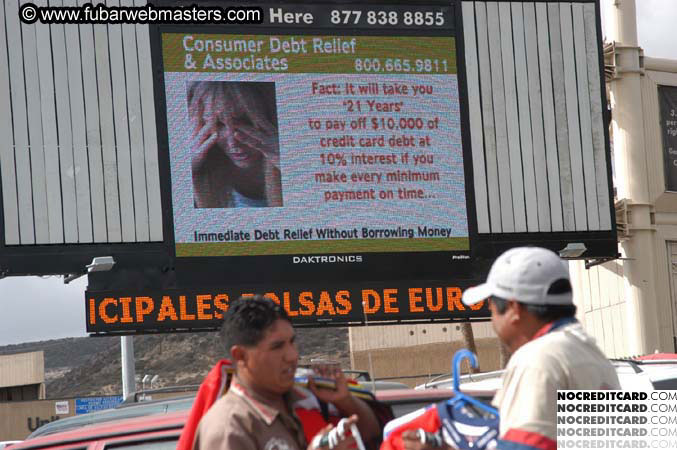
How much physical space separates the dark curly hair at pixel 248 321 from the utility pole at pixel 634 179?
17718mm

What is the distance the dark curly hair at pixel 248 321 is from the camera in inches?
175

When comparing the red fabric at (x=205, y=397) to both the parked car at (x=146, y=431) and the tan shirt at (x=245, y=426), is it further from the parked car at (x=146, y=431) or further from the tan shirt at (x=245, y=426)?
the parked car at (x=146, y=431)

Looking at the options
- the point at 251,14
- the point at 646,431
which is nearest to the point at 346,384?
the point at 646,431

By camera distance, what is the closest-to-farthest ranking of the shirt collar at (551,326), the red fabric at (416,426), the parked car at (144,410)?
the shirt collar at (551,326), the red fabric at (416,426), the parked car at (144,410)

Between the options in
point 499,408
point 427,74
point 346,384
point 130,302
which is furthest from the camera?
point 427,74

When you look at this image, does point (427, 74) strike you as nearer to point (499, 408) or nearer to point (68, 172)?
point (68, 172)

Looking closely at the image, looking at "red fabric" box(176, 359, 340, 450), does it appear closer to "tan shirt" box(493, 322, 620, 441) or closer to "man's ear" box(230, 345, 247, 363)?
"man's ear" box(230, 345, 247, 363)

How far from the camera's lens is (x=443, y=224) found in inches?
672

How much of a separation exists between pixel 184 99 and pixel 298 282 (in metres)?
2.70

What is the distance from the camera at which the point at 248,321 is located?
4.45 meters

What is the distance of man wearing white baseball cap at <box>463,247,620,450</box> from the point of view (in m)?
3.88

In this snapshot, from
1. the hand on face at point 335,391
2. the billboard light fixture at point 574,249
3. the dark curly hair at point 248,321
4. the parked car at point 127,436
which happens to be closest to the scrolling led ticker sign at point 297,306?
the billboard light fixture at point 574,249

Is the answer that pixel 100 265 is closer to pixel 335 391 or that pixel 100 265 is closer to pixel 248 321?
pixel 335 391

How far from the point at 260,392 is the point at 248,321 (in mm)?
240
